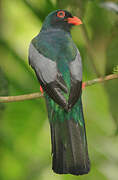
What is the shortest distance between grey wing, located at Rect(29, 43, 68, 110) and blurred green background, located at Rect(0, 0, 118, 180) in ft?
3.05

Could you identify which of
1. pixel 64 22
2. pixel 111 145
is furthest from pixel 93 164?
pixel 64 22

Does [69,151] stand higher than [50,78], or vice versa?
[50,78]

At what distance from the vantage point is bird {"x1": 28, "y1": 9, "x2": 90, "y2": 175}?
3.05m

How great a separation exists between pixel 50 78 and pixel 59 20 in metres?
1.29

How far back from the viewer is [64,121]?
317 centimetres

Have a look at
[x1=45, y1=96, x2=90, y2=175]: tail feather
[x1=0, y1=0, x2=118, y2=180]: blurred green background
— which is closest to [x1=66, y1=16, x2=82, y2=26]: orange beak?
[x1=0, y1=0, x2=118, y2=180]: blurred green background

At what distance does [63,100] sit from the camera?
3113 mm

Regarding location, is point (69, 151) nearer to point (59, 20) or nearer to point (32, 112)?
point (59, 20)

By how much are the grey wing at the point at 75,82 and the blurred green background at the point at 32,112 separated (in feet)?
3.04

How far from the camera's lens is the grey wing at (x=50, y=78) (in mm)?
3148

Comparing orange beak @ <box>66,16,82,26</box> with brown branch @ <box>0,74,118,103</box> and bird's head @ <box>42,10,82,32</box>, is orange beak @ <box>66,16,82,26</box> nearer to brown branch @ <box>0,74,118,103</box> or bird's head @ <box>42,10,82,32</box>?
bird's head @ <box>42,10,82,32</box>

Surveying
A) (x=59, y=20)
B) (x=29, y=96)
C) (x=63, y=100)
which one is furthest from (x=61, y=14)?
(x=63, y=100)

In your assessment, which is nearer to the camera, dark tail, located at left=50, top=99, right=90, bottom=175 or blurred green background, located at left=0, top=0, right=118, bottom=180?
dark tail, located at left=50, top=99, right=90, bottom=175

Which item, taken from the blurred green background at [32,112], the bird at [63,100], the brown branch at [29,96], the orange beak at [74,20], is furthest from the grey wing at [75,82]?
the blurred green background at [32,112]
